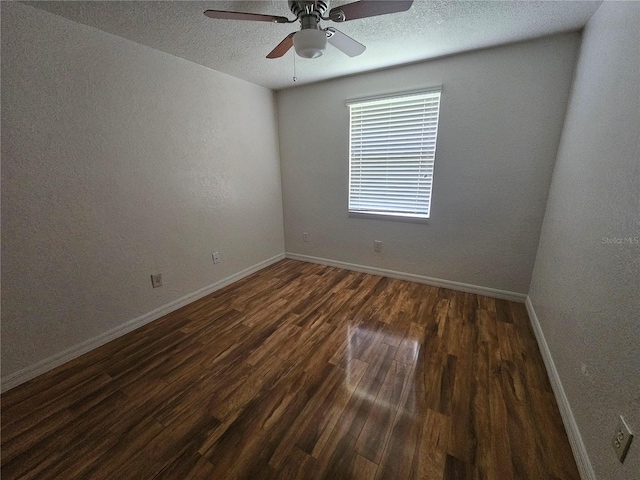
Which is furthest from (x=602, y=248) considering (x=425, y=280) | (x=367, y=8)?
(x=425, y=280)

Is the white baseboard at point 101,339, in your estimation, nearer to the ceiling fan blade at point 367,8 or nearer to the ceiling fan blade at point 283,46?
the ceiling fan blade at point 283,46

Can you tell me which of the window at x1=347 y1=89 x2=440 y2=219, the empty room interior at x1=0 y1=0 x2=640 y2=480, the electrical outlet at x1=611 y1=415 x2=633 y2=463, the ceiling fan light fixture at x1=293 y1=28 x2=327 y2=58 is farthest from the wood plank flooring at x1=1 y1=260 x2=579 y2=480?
the ceiling fan light fixture at x1=293 y1=28 x2=327 y2=58

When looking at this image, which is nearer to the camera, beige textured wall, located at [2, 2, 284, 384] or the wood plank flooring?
the wood plank flooring

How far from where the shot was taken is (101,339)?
1.96m

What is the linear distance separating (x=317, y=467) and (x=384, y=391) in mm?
571

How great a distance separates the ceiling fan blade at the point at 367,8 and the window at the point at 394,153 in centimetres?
144

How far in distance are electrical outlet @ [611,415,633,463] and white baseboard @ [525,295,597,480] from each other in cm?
23

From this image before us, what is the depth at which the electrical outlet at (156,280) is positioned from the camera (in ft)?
7.40

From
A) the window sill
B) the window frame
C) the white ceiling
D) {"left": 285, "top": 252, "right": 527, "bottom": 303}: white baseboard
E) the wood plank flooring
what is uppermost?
the white ceiling

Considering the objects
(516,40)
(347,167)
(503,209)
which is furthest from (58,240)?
(516,40)

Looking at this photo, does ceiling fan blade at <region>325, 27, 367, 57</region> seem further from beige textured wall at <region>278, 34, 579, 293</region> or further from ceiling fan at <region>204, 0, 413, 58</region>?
beige textured wall at <region>278, 34, 579, 293</region>

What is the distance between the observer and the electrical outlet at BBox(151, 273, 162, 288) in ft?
7.40

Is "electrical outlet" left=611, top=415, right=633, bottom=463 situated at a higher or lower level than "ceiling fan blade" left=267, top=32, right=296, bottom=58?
lower

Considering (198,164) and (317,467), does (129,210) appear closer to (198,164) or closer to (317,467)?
(198,164)
